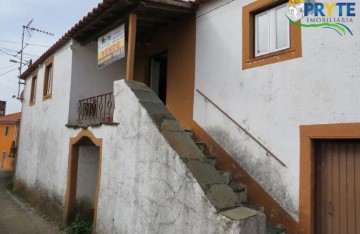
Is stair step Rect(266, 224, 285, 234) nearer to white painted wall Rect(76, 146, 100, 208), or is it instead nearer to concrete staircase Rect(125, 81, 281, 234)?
concrete staircase Rect(125, 81, 281, 234)

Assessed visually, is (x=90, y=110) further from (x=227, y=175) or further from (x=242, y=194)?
(x=242, y=194)

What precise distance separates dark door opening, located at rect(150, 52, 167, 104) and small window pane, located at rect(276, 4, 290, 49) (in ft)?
13.7

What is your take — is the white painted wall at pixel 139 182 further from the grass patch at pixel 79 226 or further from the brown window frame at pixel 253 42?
the brown window frame at pixel 253 42

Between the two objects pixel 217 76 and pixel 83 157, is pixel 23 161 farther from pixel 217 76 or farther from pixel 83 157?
pixel 217 76

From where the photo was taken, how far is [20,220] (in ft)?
30.1

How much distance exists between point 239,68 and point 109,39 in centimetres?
307

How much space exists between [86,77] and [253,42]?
4947 mm

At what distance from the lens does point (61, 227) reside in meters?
8.09

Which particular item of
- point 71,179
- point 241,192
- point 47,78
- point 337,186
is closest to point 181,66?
point 241,192

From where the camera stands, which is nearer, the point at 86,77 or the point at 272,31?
the point at 272,31

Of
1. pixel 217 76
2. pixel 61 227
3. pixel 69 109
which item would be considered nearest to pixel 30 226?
pixel 61 227

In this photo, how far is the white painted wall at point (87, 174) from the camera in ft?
27.1

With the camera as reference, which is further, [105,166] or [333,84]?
[105,166]
